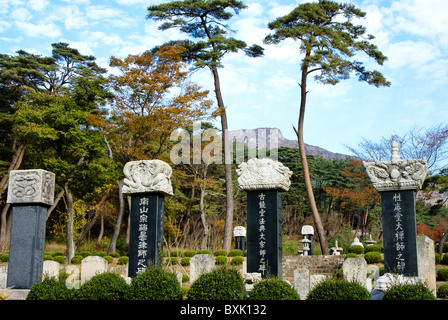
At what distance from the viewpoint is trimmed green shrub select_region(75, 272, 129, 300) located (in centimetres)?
723

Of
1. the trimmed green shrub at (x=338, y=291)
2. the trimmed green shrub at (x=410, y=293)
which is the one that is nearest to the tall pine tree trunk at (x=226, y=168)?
the trimmed green shrub at (x=338, y=291)

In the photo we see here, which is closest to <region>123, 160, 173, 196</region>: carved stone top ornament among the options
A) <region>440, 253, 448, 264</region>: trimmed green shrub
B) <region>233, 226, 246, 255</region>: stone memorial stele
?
<region>440, 253, 448, 264</region>: trimmed green shrub

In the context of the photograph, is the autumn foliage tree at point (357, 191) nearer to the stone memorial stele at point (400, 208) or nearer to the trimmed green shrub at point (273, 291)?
the stone memorial stele at point (400, 208)

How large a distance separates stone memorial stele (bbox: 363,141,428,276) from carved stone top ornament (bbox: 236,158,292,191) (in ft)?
6.66

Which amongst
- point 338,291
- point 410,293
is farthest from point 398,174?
point 338,291

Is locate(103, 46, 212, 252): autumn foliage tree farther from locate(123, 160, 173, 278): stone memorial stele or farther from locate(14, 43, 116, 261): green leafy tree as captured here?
locate(123, 160, 173, 278): stone memorial stele

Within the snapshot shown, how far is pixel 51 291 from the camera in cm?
749

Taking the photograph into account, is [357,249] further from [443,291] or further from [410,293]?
[410,293]

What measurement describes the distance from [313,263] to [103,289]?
36.3 ft

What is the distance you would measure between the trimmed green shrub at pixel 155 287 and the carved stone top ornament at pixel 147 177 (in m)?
3.20

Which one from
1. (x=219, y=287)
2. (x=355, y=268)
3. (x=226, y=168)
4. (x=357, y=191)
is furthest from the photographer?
(x=357, y=191)

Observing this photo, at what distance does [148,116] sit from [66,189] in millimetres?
4317

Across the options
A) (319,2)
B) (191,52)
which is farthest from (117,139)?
(319,2)

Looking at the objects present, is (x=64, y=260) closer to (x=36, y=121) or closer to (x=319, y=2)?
(x=36, y=121)
